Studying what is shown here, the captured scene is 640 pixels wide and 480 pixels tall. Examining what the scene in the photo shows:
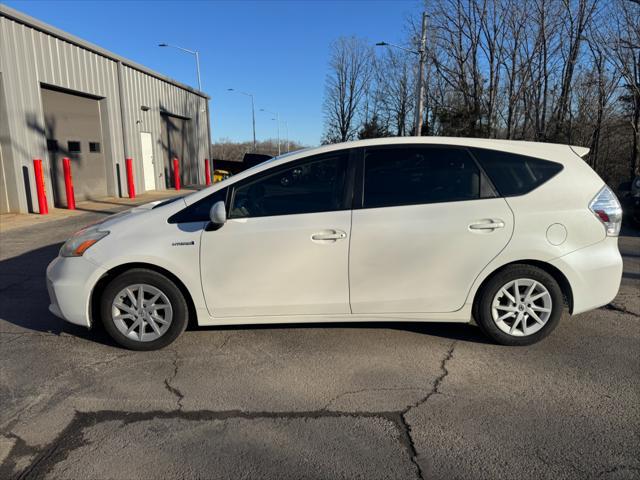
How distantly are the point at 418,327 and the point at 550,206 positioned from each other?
5.17ft

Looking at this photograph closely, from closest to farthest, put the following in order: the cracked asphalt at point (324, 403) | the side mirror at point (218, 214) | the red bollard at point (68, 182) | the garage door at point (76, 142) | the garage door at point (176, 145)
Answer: the cracked asphalt at point (324, 403) < the side mirror at point (218, 214) < the red bollard at point (68, 182) < the garage door at point (76, 142) < the garage door at point (176, 145)

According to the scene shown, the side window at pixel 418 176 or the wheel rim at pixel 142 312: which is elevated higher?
the side window at pixel 418 176

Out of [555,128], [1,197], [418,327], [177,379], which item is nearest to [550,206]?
[418,327]

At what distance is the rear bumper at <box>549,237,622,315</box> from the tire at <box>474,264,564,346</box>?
13 cm

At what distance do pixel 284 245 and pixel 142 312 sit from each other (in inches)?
51.6

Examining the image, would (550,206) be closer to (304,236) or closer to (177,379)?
(304,236)

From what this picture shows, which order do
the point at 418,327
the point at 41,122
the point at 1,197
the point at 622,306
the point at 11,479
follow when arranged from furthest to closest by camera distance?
the point at 41,122, the point at 1,197, the point at 622,306, the point at 418,327, the point at 11,479

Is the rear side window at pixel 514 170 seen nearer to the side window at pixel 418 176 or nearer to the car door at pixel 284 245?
the side window at pixel 418 176

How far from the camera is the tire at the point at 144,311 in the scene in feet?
12.0

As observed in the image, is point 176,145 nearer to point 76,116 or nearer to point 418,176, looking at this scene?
point 76,116

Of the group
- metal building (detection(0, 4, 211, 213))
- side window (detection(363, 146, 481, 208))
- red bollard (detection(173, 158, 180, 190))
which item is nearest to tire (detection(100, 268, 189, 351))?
side window (detection(363, 146, 481, 208))

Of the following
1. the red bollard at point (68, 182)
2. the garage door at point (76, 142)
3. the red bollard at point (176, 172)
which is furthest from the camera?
the red bollard at point (176, 172)

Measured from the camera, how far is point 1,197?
39.6ft

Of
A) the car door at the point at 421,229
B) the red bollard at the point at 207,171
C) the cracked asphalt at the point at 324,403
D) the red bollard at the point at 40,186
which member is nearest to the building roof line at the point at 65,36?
the red bollard at the point at 40,186
